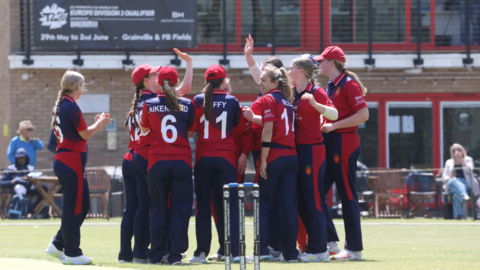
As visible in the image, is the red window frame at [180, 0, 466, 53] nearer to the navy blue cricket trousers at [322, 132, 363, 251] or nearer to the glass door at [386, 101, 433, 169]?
the glass door at [386, 101, 433, 169]

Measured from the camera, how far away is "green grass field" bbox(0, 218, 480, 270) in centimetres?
657

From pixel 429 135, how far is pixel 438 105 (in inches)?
32.6

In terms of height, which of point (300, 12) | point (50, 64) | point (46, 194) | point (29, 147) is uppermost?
point (300, 12)

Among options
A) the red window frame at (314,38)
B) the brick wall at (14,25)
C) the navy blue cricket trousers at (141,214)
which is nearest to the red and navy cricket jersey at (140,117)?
the navy blue cricket trousers at (141,214)

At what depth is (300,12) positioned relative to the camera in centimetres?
1777

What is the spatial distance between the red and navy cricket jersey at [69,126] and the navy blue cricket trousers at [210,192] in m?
1.22

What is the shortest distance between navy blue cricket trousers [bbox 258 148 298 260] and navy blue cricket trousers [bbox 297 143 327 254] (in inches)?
5.2

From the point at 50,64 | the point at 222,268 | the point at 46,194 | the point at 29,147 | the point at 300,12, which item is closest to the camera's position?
the point at 222,268

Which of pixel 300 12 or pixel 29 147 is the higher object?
pixel 300 12

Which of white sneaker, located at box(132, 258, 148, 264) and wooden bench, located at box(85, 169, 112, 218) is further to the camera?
wooden bench, located at box(85, 169, 112, 218)

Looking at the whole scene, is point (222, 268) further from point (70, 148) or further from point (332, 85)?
point (332, 85)

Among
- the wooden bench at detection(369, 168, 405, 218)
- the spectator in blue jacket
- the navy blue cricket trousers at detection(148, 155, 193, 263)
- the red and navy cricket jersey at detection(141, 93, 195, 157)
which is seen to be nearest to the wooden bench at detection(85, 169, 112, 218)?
the spectator in blue jacket

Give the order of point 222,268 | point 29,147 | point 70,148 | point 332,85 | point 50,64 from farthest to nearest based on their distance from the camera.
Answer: point 50,64 < point 29,147 < point 332,85 < point 70,148 < point 222,268

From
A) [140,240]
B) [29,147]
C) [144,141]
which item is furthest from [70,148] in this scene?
[29,147]
